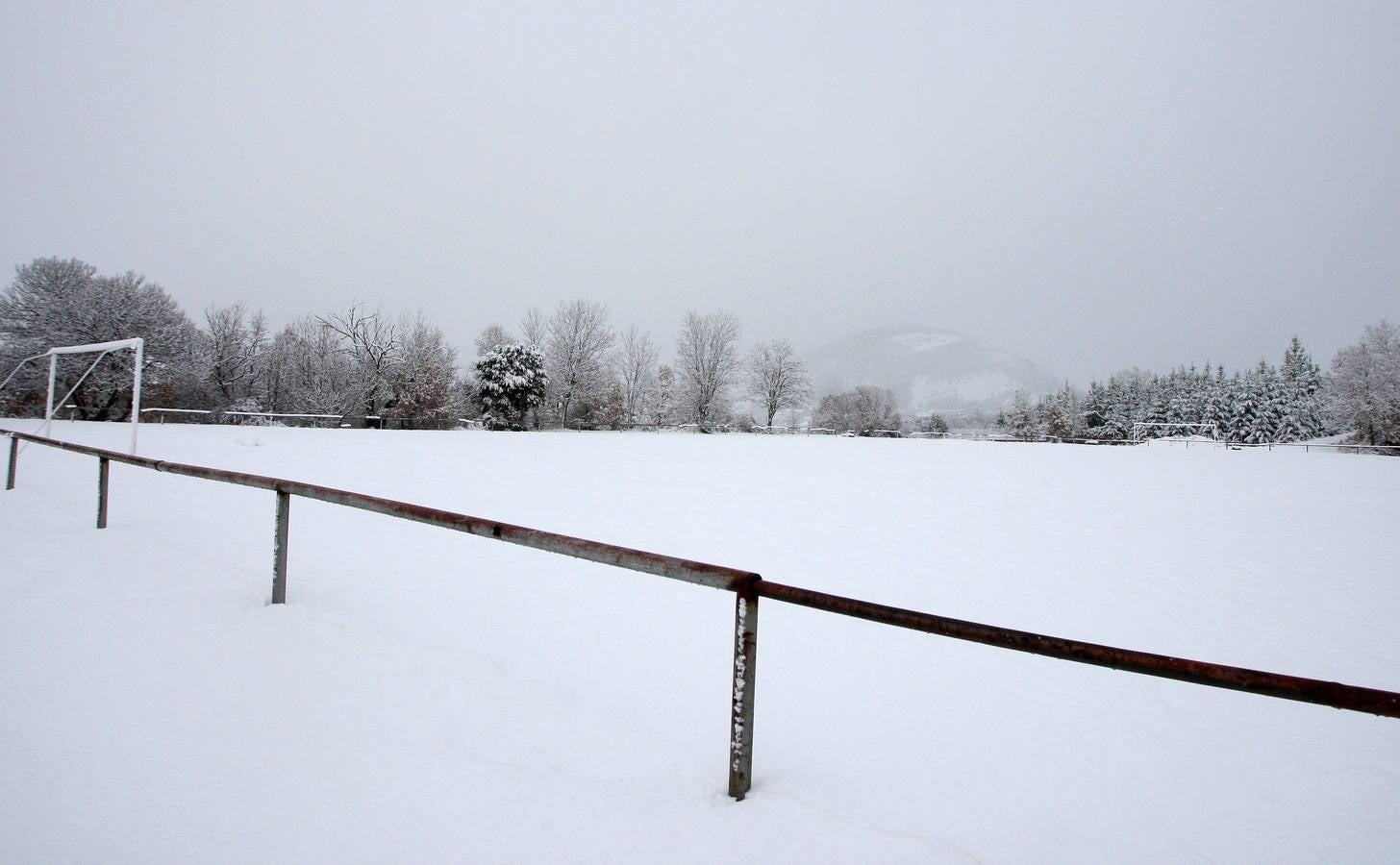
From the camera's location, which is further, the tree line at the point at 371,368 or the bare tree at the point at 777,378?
the bare tree at the point at 777,378

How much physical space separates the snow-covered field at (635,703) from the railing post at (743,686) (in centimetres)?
10

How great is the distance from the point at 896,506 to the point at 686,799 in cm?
933

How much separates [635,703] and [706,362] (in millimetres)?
56329

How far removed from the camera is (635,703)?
10.7 feet

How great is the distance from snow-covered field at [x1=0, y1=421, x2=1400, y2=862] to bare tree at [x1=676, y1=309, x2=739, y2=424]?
167 ft

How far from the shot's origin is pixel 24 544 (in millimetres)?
5215

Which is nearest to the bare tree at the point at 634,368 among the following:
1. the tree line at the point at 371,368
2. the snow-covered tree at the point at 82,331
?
the tree line at the point at 371,368

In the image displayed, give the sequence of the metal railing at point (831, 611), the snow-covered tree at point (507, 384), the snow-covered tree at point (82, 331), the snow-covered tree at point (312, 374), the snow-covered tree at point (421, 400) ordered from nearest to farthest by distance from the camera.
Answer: the metal railing at point (831, 611) < the snow-covered tree at point (82, 331) < the snow-covered tree at point (421, 400) < the snow-covered tree at point (507, 384) < the snow-covered tree at point (312, 374)

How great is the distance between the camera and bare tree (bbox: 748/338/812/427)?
64.8m

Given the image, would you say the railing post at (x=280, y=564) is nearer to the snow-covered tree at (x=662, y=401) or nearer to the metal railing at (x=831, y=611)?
the metal railing at (x=831, y=611)

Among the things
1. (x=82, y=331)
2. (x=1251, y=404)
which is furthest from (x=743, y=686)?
(x=1251, y=404)

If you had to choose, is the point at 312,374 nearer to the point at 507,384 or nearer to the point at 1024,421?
the point at 507,384

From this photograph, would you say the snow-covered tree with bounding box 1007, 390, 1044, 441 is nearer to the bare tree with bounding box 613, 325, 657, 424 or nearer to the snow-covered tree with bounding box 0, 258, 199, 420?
the bare tree with bounding box 613, 325, 657, 424

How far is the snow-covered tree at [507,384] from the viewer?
135 ft
